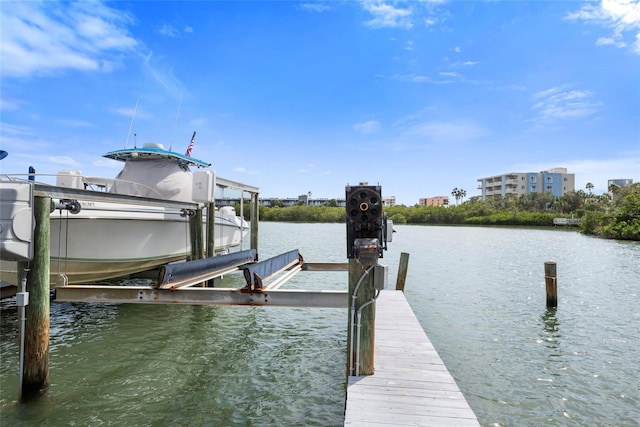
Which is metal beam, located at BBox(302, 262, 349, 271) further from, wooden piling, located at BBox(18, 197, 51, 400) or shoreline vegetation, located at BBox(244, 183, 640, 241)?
shoreline vegetation, located at BBox(244, 183, 640, 241)

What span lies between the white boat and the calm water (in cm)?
138

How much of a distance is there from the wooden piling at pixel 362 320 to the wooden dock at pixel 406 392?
173 millimetres

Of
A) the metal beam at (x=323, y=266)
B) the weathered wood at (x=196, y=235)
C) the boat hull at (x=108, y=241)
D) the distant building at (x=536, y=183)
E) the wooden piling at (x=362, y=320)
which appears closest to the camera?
the wooden piling at (x=362, y=320)

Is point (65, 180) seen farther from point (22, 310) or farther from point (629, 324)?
point (629, 324)

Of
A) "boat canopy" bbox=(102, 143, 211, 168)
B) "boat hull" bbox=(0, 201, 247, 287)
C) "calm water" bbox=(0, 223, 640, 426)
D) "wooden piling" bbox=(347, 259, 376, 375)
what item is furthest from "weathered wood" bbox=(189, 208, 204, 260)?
"wooden piling" bbox=(347, 259, 376, 375)

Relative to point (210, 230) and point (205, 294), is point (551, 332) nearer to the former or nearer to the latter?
point (205, 294)

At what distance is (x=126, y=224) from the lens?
362 inches

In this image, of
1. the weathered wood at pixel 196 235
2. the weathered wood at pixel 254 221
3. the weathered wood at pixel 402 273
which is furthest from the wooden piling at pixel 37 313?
the weathered wood at pixel 254 221

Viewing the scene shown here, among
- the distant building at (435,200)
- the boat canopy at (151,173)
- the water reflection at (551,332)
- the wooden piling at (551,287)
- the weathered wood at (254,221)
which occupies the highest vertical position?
the distant building at (435,200)

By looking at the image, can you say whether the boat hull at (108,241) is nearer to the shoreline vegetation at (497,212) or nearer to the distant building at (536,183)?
the shoreline vegetation at (497,212)

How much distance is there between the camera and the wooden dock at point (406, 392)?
3789mm

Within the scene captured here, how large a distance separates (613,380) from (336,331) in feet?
16.8

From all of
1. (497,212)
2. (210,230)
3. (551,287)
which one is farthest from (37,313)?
(497,212)

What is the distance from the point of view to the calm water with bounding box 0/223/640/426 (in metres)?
5.16
